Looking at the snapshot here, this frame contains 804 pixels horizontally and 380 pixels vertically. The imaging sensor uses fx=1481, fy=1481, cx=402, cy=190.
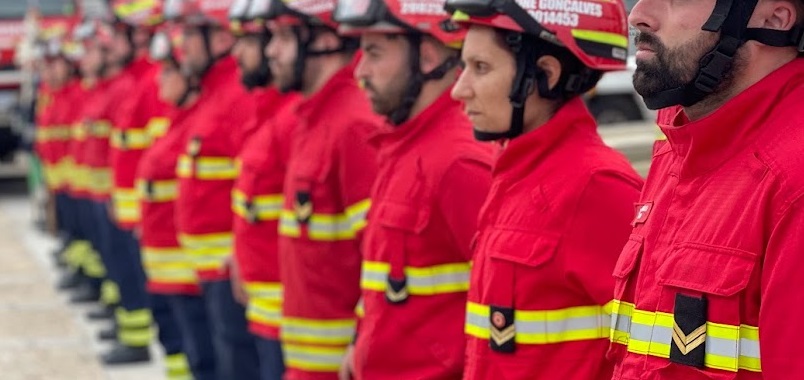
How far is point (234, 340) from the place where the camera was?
6621 millimetres

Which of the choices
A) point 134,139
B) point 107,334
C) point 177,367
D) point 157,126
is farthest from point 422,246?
point 107,334

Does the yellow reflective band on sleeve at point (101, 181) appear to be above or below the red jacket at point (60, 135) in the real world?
above

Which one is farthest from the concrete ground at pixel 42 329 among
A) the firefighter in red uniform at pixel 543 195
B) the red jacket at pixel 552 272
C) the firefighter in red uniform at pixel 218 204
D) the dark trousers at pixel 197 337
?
the red jacket at pixel 552 272

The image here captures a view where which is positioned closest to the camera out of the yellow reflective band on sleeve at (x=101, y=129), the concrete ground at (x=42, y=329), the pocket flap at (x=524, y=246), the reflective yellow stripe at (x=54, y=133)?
the pocket flap at (x=524, y=246)

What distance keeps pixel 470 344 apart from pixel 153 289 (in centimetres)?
467

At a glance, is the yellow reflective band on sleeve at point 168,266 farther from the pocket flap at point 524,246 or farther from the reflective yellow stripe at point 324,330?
the pocket flap at point 524,246

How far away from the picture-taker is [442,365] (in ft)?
13.4

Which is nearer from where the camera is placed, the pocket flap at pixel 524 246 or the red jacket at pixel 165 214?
the pocket flap at pixel 524 246

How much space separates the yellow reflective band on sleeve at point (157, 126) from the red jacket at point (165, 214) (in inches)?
29.5

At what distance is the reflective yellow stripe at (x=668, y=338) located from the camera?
254 centimetres

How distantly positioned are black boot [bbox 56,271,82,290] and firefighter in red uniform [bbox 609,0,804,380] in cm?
1065

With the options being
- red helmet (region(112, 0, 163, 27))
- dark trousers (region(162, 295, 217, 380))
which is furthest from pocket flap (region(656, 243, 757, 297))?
red helmet (region(112, 0, 163, 27))

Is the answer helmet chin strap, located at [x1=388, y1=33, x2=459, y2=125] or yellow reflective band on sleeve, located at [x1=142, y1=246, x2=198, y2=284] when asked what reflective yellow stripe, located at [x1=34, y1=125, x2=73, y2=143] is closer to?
yellow reflective band on sleeve, located at [x1=142, y1=246, x2=198, y2=284]

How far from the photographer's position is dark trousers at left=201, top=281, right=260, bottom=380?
6621 mm
